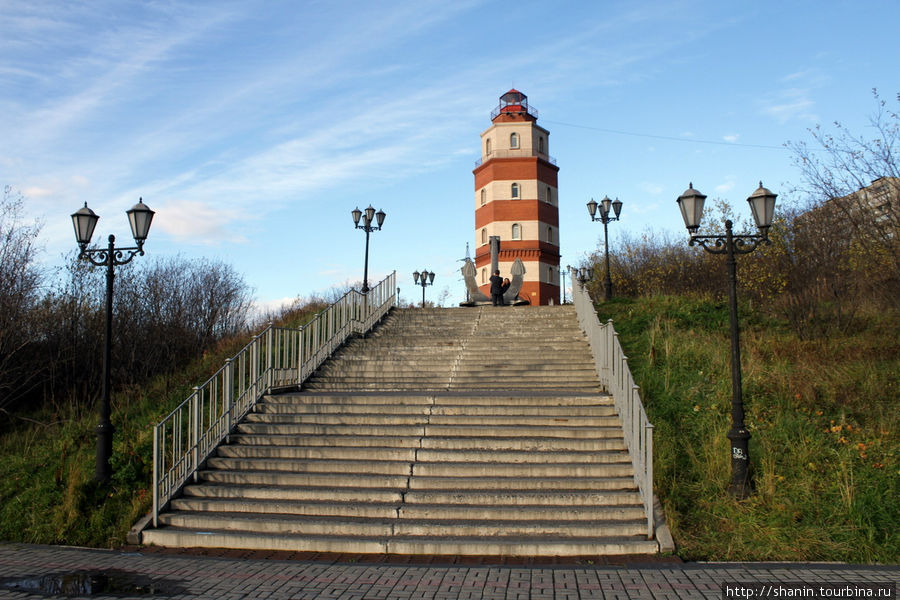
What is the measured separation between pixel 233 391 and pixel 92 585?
5.52 metres

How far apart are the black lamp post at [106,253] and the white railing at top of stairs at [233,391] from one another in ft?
2.56

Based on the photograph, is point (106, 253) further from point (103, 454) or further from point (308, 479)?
point (308, 479)

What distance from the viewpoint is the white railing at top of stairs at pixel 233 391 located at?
8.23m

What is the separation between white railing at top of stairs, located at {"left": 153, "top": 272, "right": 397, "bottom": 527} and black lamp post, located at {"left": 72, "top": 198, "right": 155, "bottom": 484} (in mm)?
781

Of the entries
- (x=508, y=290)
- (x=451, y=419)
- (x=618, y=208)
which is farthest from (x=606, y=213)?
(x=451, y=419)

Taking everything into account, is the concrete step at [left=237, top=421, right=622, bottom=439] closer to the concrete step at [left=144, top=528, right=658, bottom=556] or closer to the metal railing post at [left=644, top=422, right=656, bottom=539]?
the metal railing post at [left=644, top=422, right=656, bottom=539]

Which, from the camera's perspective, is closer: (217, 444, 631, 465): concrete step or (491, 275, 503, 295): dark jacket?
(217, 444, 631, 465): concrete step

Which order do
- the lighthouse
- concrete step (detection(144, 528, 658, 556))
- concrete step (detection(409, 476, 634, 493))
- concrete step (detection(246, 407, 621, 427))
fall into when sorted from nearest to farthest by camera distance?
concrete step (detection(144, 528, 658, 556)) < concrete step (detection(409, 476, 634, 493)) < concrete step (detection(246, 407, 621, 427)) < the lighthouse

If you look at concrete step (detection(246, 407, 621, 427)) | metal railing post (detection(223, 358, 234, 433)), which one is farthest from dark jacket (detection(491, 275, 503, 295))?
metal railing post (detection(223, 358, 234, 433))

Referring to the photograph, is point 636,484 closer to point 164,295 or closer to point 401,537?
point 401,537

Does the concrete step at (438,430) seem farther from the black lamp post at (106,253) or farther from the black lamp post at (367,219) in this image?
the black lamp post at (367,219)

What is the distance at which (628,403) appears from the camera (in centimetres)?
854

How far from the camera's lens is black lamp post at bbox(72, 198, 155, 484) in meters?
8.84

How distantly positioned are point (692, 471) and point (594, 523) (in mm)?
1944
